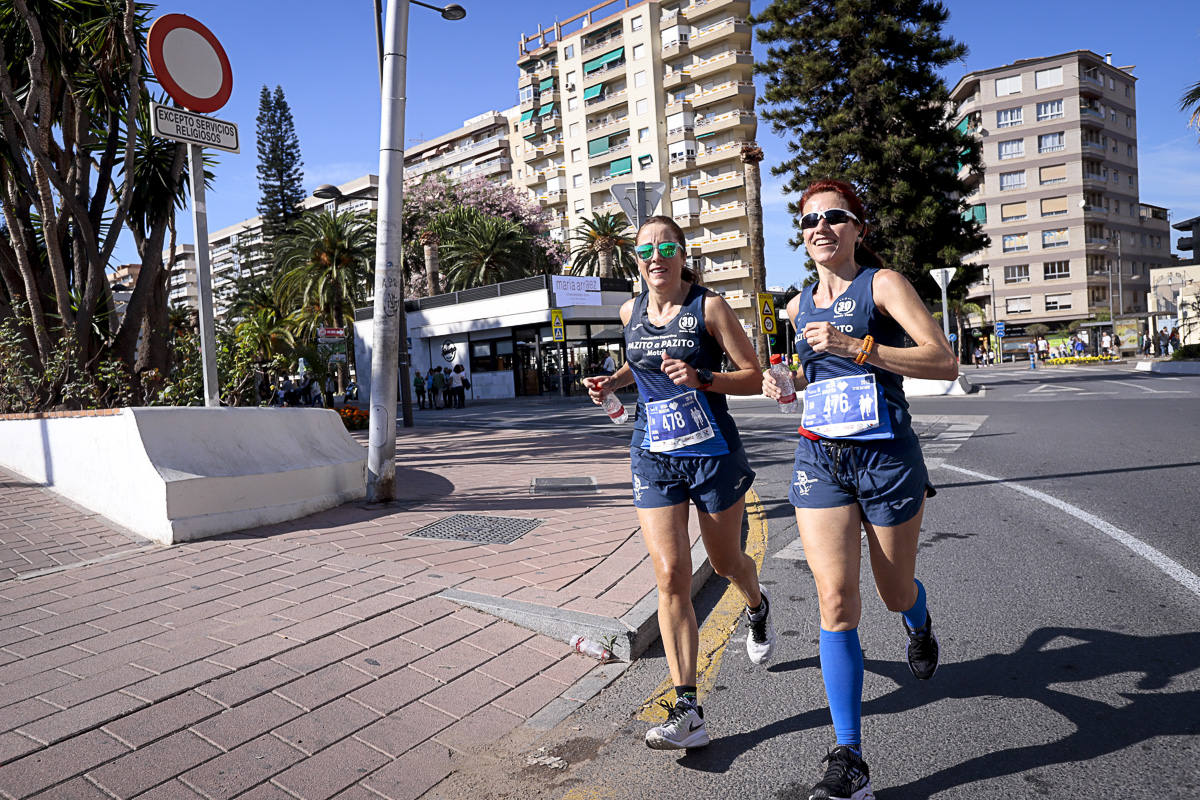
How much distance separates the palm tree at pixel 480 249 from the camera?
45.6 meters

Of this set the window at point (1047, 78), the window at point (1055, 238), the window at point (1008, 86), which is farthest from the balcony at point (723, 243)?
the window at point (1047, 78)

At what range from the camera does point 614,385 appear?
3.48m

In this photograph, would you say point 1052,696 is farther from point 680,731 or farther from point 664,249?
point 664,249

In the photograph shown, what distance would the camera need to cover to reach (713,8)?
5816cm

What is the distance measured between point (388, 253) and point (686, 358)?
16.2 ft

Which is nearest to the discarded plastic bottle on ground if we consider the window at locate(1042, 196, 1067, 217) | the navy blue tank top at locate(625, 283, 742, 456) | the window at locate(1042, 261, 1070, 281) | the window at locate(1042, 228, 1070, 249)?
the navy blue tank top at locate(625, 283, 742, 456)

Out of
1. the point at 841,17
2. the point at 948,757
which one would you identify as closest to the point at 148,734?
the point at 948,757

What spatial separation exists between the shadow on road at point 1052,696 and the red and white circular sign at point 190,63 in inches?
224

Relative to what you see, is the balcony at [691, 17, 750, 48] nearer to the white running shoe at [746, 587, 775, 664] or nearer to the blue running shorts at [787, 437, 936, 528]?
the white running shoe at [746, 587, 775, 664]

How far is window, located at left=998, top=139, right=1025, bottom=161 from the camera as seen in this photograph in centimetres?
6588

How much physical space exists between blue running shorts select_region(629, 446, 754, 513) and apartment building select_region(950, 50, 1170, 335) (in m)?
70.1

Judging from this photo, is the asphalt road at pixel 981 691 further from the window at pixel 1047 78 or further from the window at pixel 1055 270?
the window at pixel 1047 78

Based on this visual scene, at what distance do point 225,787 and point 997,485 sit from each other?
7212mm

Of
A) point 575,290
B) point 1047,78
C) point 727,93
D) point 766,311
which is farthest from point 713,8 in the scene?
point 766,311
